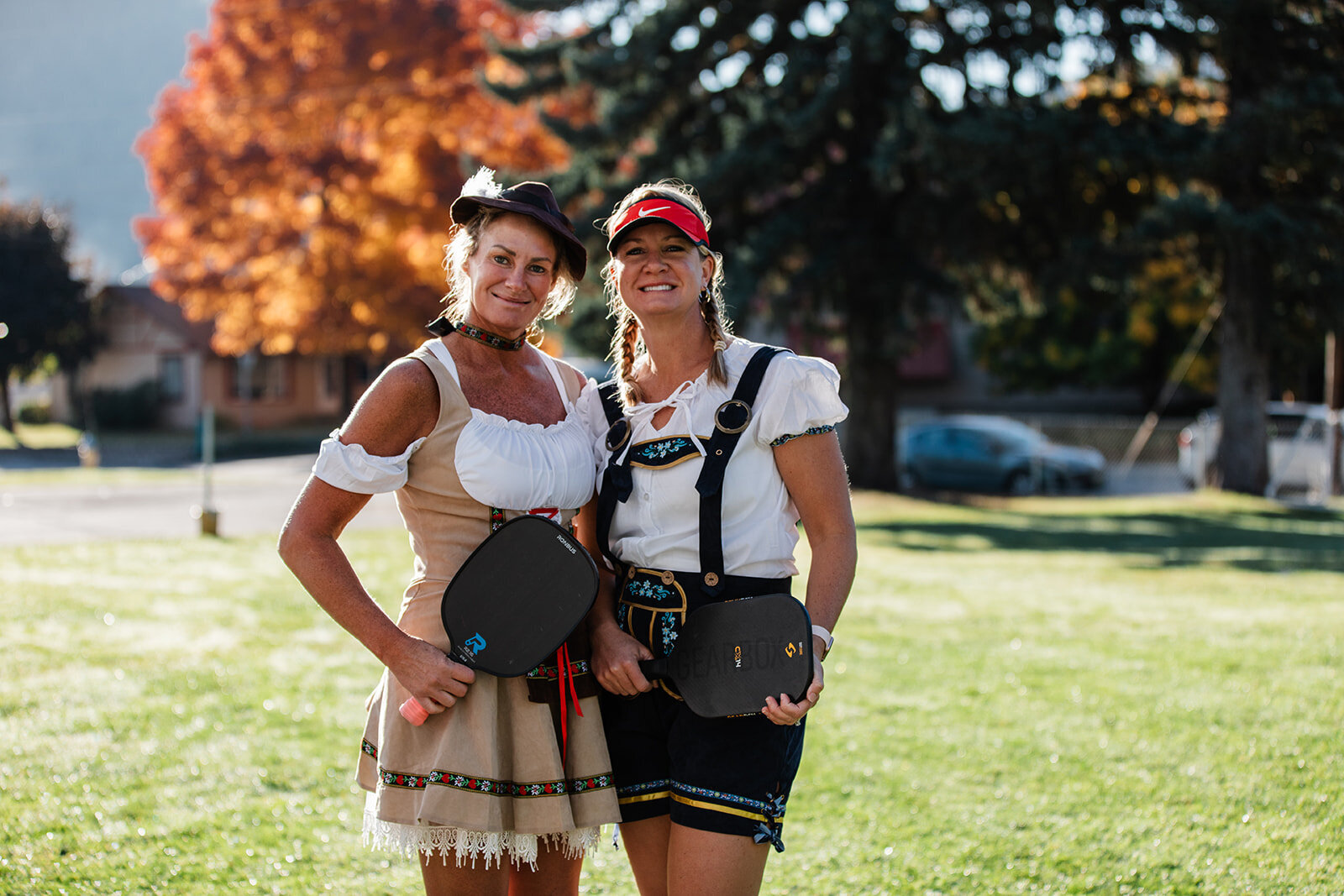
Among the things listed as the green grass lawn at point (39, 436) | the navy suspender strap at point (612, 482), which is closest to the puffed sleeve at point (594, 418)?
the navy suspender strap at point (612, 482)

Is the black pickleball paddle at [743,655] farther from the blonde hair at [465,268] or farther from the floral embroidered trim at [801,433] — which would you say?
the blonde hair at [465,268]

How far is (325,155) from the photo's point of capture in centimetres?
2780

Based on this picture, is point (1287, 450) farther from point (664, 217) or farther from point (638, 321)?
point (664, 217)

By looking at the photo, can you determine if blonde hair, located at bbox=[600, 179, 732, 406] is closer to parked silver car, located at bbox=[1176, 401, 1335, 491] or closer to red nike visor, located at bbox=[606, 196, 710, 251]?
red nike visor, located at bbox=[606, 196, 710, 251]

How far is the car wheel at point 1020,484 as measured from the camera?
21531 mm

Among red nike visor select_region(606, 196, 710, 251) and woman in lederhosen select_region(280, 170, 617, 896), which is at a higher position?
red nike visor select_region(606, 196, 710, 251)

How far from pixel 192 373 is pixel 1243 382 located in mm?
32368

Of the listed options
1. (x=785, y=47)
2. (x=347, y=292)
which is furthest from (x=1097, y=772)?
(x=347, y=292)

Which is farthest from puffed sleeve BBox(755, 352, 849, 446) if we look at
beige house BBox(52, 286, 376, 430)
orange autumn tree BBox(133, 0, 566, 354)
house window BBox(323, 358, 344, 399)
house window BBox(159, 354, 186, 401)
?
house window BBox(323, 358, 344, 399)

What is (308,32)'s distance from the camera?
27.2 metres

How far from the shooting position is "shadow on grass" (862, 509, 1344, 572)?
1181cm

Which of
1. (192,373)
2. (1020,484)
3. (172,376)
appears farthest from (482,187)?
(172,376)

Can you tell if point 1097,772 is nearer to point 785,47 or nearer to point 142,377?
point 785,47

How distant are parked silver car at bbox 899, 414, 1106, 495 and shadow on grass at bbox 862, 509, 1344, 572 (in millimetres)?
4464
